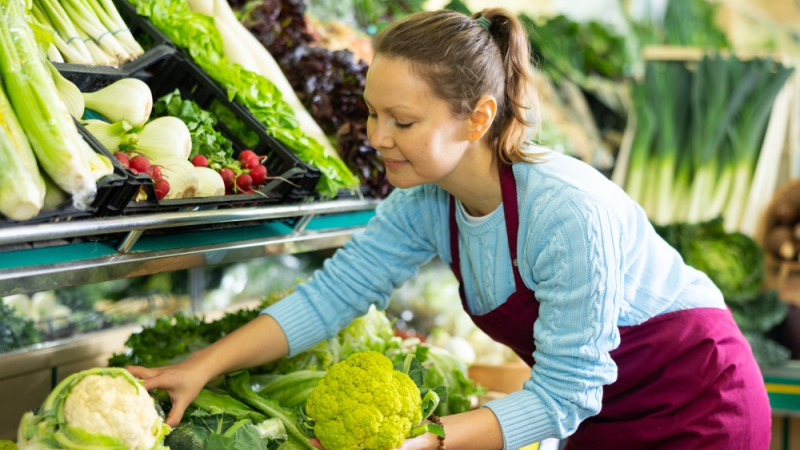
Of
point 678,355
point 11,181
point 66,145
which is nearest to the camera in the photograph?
point 11,181

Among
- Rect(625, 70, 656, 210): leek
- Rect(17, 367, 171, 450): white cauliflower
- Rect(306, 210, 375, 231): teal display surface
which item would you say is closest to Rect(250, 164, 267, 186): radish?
Rect(306, 210, 375, 231): teal display surface

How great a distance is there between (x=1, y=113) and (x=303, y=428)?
903 millimetres

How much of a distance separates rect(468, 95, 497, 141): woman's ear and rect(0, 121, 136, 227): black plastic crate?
78 centimetres

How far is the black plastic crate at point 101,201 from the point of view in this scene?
142cm

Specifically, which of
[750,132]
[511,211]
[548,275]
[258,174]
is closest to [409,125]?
[511,211]

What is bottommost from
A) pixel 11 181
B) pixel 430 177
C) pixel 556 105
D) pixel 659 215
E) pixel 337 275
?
pixel 659 215

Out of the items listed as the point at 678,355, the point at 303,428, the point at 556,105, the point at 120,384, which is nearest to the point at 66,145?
the point at 120,384

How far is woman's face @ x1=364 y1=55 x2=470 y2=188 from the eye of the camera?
1.71m

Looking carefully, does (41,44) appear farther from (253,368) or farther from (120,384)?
(253,368)

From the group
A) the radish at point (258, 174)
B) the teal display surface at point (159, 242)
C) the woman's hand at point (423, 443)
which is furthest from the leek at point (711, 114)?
the woman's hand at point (423, 443)

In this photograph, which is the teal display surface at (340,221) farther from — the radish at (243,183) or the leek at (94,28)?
the leek at (94,28)

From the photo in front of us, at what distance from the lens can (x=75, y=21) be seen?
2152 mm

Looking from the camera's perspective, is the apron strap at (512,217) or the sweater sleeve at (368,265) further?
the sweater sleeve at (368,265)

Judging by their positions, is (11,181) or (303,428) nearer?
(11,181)
